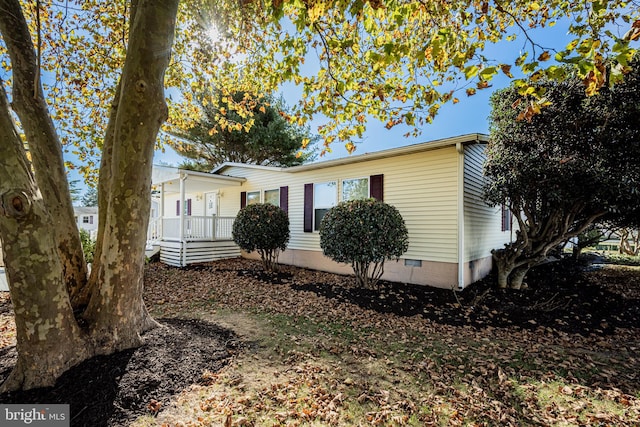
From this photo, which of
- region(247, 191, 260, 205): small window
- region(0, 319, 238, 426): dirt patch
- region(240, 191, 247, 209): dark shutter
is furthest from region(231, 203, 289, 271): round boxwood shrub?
region(0, 319, 238, 426): dirt patch

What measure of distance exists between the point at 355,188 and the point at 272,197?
12.4 ft

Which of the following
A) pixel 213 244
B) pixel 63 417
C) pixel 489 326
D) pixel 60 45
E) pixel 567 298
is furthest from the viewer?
pixel 213 244

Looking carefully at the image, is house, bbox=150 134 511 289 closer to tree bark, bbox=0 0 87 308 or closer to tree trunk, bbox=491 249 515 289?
tree trunk, bbox=491 249 515 289

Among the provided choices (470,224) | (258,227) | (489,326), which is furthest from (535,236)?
(258,227)

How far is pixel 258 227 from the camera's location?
8.65 m

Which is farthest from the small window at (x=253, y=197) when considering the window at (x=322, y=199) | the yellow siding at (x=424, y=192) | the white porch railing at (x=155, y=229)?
the yellow siding at (x=424, y=192)

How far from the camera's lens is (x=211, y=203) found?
546 inches

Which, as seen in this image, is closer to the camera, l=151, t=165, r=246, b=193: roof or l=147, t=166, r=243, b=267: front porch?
l=147, t=166, r=243, b=267: front porch

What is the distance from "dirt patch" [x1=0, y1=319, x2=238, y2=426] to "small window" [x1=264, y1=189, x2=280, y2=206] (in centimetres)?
758

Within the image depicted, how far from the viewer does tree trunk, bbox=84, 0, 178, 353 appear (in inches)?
114

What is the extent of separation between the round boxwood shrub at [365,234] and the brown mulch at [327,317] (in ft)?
2.74

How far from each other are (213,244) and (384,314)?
761cm

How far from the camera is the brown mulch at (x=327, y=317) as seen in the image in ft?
8.04

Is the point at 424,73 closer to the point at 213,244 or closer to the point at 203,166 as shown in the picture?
the point at 213,244
